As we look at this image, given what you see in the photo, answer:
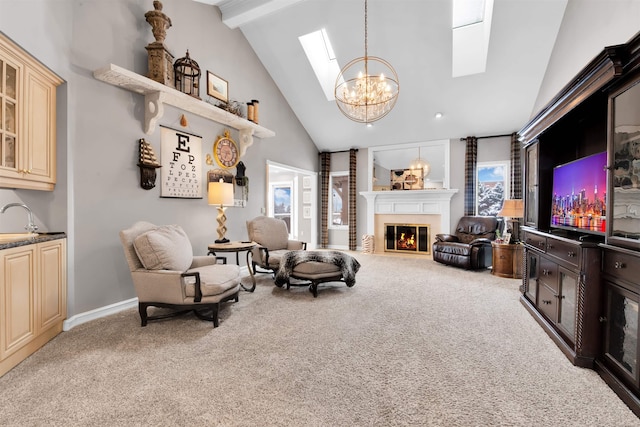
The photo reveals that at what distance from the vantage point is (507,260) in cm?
474

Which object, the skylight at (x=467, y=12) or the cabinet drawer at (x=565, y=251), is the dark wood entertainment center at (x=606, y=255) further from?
the skylight at (x=467, y=12)

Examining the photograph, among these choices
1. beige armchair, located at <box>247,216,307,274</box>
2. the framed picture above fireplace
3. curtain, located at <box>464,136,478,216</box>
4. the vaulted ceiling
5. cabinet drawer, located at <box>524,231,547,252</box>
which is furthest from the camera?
the framed picture above fireplace

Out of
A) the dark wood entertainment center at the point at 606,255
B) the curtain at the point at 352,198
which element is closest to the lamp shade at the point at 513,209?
the dark wood entertainment center at the point at 606,255

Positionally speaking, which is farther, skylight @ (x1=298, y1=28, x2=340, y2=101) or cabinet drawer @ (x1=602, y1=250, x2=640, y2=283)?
skylight @ (x1=298, y1=28, x2=340, y2=101)

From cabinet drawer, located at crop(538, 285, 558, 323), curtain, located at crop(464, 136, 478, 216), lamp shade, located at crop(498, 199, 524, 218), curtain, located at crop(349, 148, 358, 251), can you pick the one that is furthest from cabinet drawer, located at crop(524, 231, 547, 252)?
curtain, located at crop(349, 148, 358, 251)

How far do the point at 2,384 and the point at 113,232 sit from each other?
5.18 feet

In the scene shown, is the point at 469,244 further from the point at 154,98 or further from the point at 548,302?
the point at 154,98

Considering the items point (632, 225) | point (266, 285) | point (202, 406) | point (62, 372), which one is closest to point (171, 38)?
point (266, 285)

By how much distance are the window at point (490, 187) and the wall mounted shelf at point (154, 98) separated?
5.18 m

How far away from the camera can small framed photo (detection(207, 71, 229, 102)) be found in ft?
14.1

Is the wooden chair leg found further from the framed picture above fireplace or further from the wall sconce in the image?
the framed picture above fireplace

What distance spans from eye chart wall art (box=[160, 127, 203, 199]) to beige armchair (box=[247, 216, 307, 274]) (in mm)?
946

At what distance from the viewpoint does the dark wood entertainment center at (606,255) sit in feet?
5.53

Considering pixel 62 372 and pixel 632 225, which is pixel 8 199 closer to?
pixel 62 372
